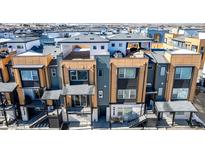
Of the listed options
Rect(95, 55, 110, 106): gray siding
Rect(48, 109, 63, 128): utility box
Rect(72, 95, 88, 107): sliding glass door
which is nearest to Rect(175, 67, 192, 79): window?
Rect(95, 55, 110, 106): gray siding

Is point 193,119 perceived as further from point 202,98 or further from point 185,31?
point 185,31

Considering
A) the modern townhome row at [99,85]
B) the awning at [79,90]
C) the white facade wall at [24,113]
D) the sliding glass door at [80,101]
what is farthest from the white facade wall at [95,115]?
the white facade wall at [24,113]

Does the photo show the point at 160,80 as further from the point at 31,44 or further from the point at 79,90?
the point at 31,44

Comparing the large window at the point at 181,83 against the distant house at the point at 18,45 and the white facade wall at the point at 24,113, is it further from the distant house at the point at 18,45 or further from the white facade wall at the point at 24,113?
the distant house at the point at 18,45

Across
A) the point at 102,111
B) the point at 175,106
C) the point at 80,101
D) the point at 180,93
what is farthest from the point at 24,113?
the point at 180,93

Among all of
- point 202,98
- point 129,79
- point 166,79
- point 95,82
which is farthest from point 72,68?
point 202,98

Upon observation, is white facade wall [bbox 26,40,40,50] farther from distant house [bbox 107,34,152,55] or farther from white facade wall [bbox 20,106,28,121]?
distant house [bbox 107,34,152,55]
